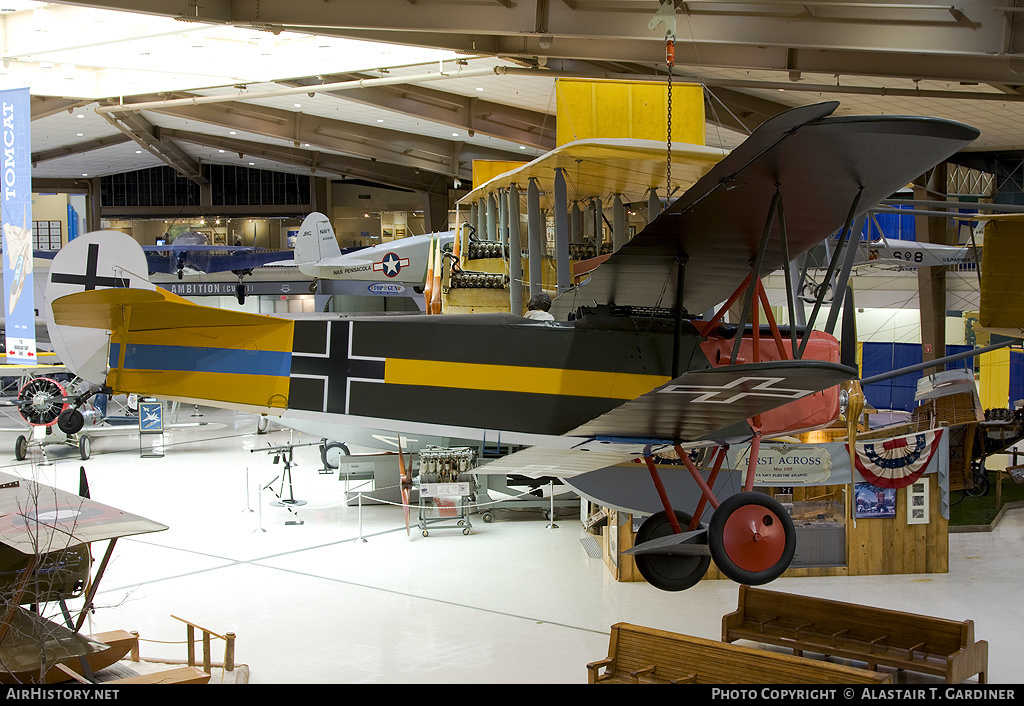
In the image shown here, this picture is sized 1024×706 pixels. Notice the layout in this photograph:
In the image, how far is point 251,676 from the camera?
7016 mm

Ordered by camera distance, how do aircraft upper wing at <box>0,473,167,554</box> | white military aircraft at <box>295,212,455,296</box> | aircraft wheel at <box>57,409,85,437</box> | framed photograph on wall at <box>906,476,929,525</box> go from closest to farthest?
aircraft upper wing at <box>0,473,167,554</box>
framed photograph on wall at <box>906,476,929,525</box>
aircraft wheel at <box>57,409,85,437</box>
white military aircraft at <box>295,212,455,296</box>

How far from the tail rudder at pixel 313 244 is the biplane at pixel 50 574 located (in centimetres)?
1447

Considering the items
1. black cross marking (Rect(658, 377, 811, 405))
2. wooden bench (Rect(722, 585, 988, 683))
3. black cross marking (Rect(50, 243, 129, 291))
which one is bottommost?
wooden bench (Rect(722, 585, 988, 683))

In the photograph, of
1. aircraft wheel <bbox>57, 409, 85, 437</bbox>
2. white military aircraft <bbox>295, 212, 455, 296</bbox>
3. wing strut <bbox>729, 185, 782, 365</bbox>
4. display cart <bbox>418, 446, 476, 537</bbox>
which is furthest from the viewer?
white military aircraft <bbox>295, 212, 455, 296</bbox>

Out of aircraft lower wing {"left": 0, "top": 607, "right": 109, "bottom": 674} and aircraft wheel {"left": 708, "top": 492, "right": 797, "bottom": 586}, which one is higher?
aircraft wheel {"left": 708, "top": 492, "right": 797, "bottom": 586}

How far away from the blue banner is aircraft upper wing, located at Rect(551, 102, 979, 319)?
18.4 feet

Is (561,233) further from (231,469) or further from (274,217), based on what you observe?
(274,217)

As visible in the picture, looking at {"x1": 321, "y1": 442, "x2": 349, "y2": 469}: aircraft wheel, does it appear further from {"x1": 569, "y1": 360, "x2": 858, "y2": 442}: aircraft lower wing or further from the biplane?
{"x1": 569, "y1": 360, "x2": 858, "y2": 442}: aircraft lower wing

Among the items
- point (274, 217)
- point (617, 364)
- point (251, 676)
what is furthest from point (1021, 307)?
point (274, 217)

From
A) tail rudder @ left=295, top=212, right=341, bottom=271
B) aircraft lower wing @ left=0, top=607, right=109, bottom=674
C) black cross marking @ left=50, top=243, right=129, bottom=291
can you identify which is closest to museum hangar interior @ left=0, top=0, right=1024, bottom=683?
aircraft lower wing @ left=0, top=607, right=109, bottom=674

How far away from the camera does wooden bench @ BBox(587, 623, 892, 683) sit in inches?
217

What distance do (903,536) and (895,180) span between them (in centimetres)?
759

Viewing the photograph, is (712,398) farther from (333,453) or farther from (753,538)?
(333,453)

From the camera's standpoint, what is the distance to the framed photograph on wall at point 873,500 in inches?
394
